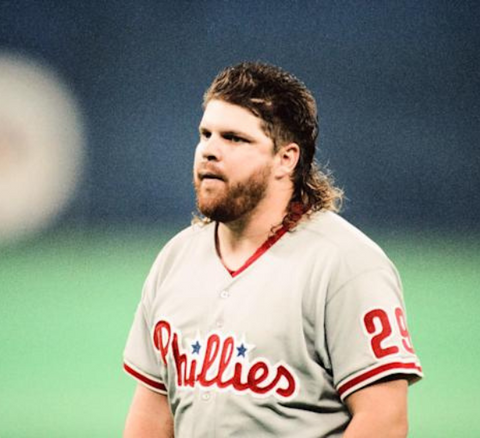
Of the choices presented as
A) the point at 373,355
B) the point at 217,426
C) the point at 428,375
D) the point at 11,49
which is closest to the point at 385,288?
the point at 373,355

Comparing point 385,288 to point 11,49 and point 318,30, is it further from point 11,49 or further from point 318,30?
point 11,49

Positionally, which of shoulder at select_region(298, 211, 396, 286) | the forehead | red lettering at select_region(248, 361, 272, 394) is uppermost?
the forehead

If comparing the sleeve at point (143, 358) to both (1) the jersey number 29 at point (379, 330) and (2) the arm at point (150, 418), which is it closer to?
(2) the arm at point (150, 418)

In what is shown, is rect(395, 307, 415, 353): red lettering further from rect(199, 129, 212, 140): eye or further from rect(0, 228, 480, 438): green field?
rect(0, 228, 480, 438): green field

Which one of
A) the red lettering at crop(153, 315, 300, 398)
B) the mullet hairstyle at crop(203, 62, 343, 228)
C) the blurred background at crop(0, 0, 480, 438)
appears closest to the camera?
the red lettering at crop(153, 315, 300, 398)

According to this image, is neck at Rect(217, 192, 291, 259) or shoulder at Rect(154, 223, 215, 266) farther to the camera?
shoulder at Rect(154, 223, 215, 266)

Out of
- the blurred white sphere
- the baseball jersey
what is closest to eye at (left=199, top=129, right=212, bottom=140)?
the baseball jersey

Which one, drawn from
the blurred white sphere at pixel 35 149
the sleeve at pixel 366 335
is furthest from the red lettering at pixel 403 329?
the blurred white sphere at pixel 35 149

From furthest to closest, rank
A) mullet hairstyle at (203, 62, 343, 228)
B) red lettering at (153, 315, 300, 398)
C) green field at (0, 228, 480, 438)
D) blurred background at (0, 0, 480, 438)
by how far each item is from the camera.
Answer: blurred background at (0, 0, 480, 438)
green field at (0, 228, 480, 438)
mullet hairstyle at (203, 62, 343, 228)
red lettering at (153, 315, 300, 398)
